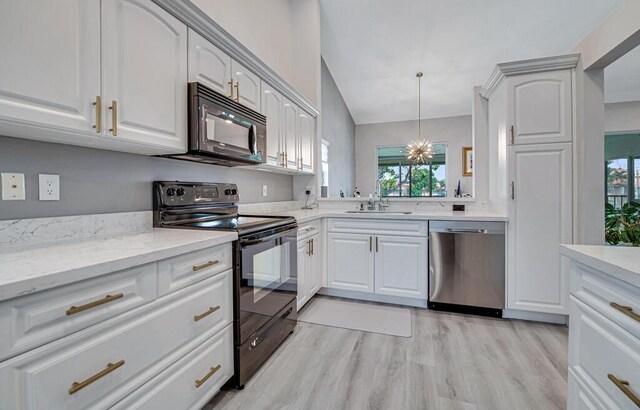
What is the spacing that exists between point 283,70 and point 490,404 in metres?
3.72

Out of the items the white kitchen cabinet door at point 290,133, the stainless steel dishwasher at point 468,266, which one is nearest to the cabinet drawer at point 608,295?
the stainless steel dishwasher at point 468,266

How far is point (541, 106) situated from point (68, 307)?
3.23 meters

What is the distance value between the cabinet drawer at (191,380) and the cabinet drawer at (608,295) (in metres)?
1.58

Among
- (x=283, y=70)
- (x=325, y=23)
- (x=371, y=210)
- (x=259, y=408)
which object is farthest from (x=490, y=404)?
(x=325, y=23)

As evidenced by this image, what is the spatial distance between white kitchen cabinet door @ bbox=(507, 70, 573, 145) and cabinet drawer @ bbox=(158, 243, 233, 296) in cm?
251

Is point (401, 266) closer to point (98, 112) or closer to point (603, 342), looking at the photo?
point (603, 342)

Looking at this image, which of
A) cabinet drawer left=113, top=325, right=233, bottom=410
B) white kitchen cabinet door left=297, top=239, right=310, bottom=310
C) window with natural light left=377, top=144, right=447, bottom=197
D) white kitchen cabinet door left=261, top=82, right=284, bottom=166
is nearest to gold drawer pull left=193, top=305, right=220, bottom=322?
cabinet drawer left=113, top=325, right=233, bottom=410

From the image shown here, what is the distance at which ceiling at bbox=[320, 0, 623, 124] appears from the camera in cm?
355

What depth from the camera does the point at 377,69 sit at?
514cm

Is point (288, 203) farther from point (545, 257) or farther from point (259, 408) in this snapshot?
point (545, 257)

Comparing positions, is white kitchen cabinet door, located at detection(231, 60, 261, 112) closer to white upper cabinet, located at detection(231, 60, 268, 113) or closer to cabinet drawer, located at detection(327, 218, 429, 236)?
white upper cabinet, located at detection(231, 60, 268, 113)

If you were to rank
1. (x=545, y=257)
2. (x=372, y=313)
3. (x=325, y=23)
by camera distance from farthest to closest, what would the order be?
(x=325, y=23)
(x=372, y=313)
(x=545, y=257)

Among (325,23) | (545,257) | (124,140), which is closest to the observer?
(124,140)

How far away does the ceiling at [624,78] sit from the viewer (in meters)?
3.99
